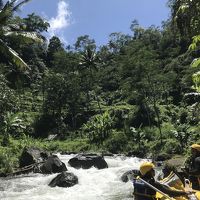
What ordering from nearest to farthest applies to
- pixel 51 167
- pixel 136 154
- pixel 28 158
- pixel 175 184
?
pixel 175 184 → pixel 51 167 → pixel 28 158 → pixel 136 154

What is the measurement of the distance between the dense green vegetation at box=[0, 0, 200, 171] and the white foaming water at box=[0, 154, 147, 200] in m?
4.31

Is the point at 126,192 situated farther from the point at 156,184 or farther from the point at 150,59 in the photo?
the point at 150,59

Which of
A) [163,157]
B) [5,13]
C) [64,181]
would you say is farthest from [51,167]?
[163,157]

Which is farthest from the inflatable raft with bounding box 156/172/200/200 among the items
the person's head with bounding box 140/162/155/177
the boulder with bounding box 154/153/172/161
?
the boulder with bounding box 154/153/172/161

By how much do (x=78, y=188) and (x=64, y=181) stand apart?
2.28 ft

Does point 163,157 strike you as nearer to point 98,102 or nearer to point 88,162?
point 88,162

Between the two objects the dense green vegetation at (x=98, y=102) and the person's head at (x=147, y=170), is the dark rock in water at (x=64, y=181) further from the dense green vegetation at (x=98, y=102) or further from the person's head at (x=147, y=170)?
the person's head at (x=147, y=170)

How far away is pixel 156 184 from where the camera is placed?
335 inches

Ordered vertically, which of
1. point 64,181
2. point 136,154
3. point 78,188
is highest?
point 136,154

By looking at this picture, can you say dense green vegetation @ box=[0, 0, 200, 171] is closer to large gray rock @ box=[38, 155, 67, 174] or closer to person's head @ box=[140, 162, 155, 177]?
large gray rock @ box=[38, 155, 67, 174]

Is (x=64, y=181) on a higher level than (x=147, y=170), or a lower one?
lower

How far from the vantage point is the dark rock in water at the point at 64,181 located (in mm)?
20672

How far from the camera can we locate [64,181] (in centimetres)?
2070

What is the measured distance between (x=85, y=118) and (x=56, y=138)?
7351mm
